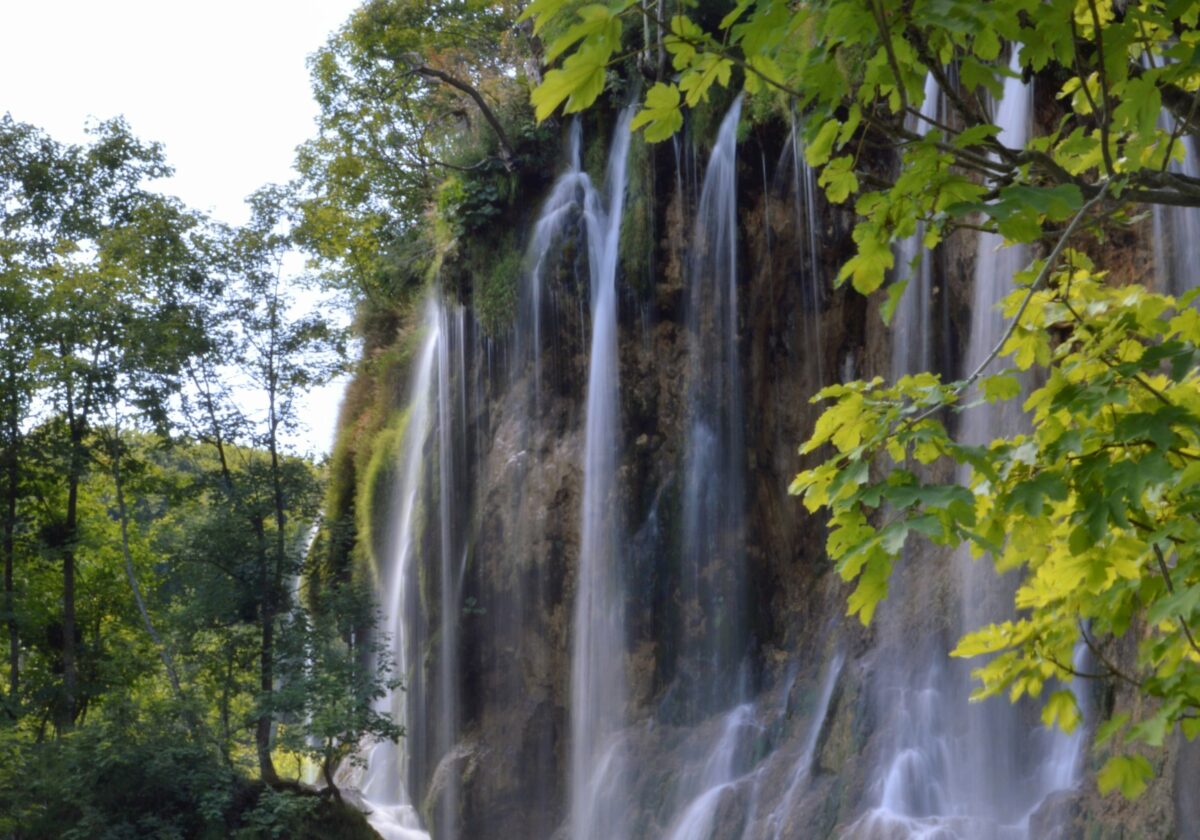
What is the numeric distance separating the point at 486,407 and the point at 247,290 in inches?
150

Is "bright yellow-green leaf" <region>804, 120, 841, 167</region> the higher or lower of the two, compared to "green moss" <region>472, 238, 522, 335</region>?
lower

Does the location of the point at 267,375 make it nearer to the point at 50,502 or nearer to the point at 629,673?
the point at 50,502

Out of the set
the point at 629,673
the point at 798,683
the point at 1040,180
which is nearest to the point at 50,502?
the point at 629,673

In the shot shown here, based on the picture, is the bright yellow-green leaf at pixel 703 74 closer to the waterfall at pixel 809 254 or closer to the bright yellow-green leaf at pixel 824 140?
the bright yellow-green leaf at pixel 824 140

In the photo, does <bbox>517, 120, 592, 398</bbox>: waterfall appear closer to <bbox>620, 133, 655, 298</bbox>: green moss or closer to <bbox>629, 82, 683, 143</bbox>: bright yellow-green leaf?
<bbox>620, 133, 655, 298</bbox>: green moss

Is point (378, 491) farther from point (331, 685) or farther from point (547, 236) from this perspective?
point (331, 685)

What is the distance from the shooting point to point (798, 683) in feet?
43.6

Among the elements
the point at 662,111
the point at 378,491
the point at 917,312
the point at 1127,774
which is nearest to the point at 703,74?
the point at 662,111

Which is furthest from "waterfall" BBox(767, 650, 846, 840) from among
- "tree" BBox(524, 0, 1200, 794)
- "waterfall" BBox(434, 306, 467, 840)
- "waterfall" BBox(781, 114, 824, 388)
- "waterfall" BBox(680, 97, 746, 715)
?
"tree" BBox(524, 0, 1200, 794)

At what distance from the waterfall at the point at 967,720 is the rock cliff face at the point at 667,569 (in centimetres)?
8

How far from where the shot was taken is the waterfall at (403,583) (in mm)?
19422

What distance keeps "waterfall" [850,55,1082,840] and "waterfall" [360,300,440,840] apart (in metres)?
9.36

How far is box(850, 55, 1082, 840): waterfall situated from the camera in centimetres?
987

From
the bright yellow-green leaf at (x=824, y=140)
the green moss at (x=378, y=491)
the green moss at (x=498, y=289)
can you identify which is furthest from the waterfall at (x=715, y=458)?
the bright yellow-green leaf at (x=824, y=140)
